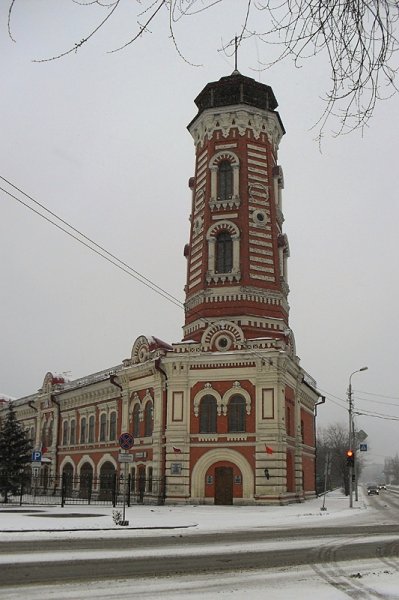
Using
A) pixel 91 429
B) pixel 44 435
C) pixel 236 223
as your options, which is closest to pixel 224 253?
pixel 236 223

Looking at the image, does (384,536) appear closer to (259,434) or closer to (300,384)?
(259,434)

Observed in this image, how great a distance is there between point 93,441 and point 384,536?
29468mm

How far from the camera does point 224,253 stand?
126 ft

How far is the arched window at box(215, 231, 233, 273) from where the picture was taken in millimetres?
37875

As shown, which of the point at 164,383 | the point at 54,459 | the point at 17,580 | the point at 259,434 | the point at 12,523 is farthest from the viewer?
the point at 54,459

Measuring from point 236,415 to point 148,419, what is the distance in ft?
19.7

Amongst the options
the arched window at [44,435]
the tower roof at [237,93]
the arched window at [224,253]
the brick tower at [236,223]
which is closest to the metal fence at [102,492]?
the arched window at [44,435]

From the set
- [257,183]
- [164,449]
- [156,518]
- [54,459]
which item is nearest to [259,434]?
[164,449]

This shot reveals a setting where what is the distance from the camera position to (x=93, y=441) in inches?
1767

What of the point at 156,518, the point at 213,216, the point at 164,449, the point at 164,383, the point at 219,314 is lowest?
the point at 156,518

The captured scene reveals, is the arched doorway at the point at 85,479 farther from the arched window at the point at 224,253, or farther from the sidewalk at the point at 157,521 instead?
the arched window at the point at 224,253

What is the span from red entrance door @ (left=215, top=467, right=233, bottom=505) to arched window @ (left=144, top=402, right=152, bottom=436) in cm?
523

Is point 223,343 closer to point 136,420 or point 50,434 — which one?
point 136,420

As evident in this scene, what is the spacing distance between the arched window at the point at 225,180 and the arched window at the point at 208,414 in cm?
1201
